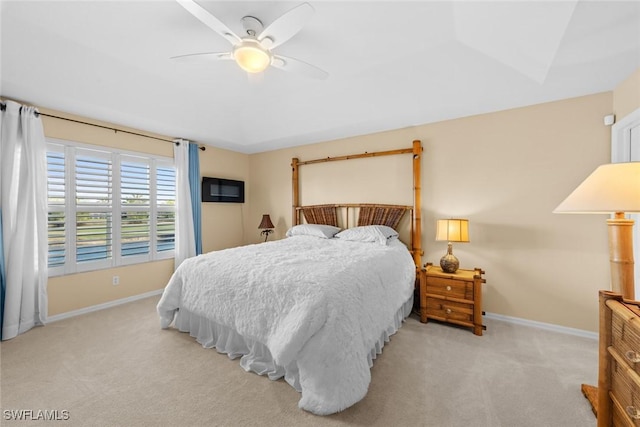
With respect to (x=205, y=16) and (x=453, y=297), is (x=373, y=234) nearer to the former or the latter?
(x=453, y=297)

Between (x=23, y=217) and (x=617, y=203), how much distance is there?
195 inches

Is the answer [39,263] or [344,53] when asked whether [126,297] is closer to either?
[39,263]

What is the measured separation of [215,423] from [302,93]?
3.49 m

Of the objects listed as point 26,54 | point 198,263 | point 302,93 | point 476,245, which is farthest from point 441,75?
point 26,54

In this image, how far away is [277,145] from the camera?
4.72m

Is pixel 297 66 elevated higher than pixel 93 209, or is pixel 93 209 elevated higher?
pixel 297 66

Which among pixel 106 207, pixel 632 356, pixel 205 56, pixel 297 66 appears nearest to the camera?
pixel 632 356

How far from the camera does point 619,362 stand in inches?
41.1

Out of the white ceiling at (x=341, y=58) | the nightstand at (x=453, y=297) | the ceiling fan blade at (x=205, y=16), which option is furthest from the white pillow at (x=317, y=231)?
the ceiling fan blade at (x=205, y=16)

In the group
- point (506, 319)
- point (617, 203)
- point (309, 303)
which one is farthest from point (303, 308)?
point (506, 319)

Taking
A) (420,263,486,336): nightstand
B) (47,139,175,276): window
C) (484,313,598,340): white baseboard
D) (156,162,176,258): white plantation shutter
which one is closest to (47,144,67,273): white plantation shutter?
(47,139,175,276): window

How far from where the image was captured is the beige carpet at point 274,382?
1601 mm

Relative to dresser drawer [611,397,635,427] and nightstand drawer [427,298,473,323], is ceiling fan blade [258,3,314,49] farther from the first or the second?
nightstand drawer [427,298,473,323]

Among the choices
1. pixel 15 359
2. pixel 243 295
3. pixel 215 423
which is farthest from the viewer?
pixel 15 359
